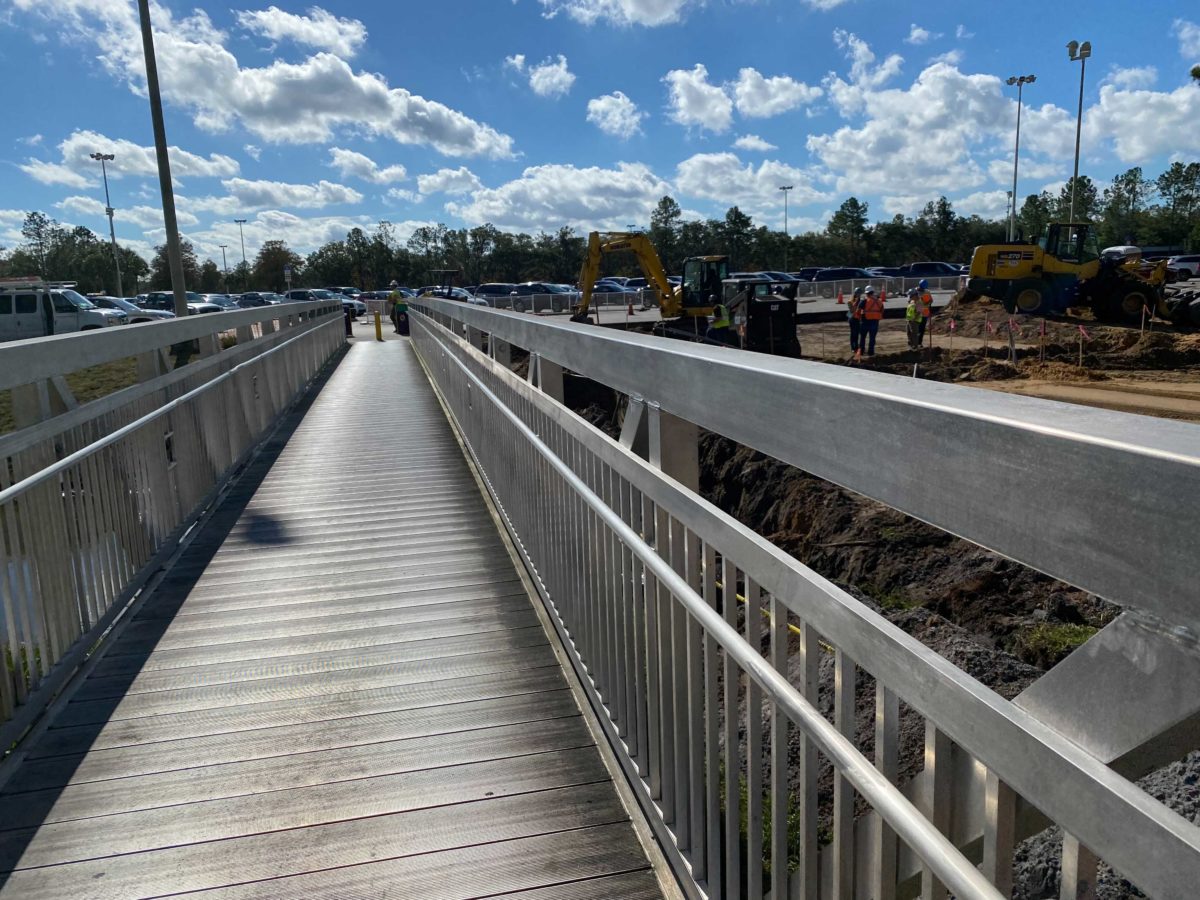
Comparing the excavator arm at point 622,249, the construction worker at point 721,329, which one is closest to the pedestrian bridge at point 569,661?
the construction worker at point 721,329

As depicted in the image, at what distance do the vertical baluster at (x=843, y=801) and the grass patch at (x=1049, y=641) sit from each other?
5.26 metres

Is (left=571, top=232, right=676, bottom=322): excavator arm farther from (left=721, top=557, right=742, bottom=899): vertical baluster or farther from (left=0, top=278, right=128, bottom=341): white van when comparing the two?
(left=721, top=557, right=742, bottom=899): vertical baluster

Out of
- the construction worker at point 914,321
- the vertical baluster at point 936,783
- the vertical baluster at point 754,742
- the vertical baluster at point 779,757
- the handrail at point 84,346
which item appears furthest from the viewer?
the construction worker at point 914,321

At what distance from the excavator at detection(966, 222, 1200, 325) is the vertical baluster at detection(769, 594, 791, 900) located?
32.9 m

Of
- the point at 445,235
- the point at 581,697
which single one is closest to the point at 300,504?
the point at 581,697

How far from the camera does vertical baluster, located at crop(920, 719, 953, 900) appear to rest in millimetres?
1344

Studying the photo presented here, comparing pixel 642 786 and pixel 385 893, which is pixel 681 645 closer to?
pixel 642 786

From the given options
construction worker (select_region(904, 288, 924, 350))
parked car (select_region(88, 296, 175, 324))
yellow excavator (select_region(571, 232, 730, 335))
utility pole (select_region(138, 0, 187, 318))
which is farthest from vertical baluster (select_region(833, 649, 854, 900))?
parked car (select_region(88, 296, 175, 324))

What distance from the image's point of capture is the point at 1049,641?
255 inches

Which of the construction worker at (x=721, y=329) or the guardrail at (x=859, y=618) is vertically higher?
the guardrail at (x=859, y=618)

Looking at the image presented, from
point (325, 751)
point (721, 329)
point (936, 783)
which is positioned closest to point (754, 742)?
point (936, 783)

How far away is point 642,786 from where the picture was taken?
9.48 feet

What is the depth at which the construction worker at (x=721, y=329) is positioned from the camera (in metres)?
A: 24.6

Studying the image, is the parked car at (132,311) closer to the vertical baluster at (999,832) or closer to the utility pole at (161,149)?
the utility pole at (161,149)
